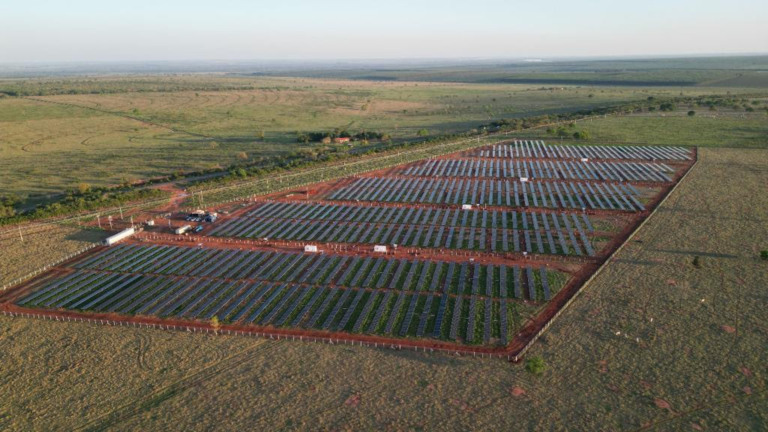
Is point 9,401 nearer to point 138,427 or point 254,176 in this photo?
point 138,427

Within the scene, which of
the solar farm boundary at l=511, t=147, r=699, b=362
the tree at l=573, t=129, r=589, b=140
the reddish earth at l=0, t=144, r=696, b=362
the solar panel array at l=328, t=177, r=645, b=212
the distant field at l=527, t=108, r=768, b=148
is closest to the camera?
the solar farm boundary at l=511, t=147, r=699, b=362

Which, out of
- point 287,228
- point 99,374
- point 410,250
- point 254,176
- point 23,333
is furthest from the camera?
point 254,176

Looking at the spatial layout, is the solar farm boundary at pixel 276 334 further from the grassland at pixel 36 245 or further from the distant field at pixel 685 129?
the distant field at pixel 685 129

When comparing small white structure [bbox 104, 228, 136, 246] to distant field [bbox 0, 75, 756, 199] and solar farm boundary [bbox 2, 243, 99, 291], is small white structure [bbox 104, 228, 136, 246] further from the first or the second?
distant field [bbox 0, 75, 756, 199]

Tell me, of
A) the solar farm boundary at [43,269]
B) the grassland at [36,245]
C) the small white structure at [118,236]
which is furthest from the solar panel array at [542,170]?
the grassland at [36,245]

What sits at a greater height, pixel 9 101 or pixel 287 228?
pixel 9 101

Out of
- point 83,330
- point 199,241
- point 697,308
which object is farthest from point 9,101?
point 697,308

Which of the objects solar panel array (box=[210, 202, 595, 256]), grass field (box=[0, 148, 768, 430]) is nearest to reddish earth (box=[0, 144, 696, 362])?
grass field (box=[0, 148, 768, 430])
